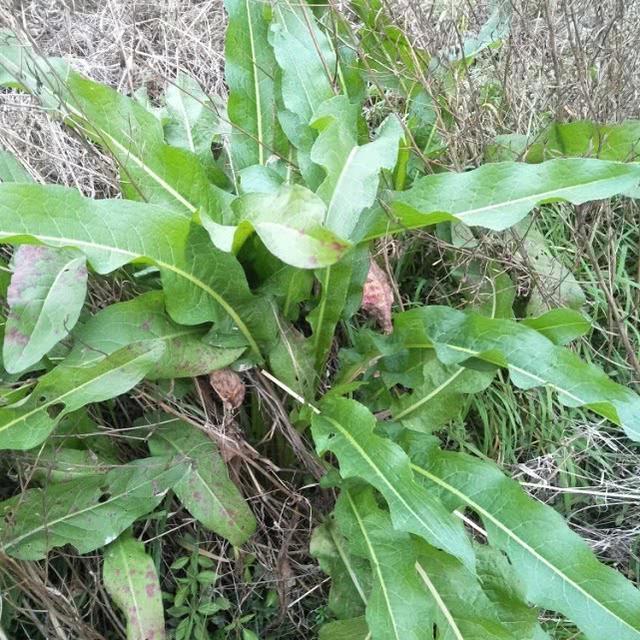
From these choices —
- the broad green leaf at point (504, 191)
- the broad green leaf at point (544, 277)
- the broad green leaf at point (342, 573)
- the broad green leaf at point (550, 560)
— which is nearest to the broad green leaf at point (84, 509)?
the broad green leaf at point (342, 573)

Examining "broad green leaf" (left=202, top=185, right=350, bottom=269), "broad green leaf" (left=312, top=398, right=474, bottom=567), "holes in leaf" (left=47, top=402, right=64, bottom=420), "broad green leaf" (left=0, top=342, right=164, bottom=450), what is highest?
"broad green leaf" (left=202, top=185, right=350, bottom=269)

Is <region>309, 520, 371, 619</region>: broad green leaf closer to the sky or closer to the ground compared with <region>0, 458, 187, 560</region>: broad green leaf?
closer to the ground

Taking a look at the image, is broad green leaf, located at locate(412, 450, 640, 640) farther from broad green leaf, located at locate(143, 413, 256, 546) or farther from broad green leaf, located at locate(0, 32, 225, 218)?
broad green leaf, located at locate(0, 32, 225, 218)

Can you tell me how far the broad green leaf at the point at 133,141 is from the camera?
161 centimetres

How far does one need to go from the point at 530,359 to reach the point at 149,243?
0.79 metres

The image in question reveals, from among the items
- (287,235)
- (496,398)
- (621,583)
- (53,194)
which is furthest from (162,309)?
(621,583)

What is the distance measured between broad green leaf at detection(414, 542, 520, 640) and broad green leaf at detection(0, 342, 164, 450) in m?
0.64

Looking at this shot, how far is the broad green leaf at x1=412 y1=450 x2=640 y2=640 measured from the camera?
4.48 ft

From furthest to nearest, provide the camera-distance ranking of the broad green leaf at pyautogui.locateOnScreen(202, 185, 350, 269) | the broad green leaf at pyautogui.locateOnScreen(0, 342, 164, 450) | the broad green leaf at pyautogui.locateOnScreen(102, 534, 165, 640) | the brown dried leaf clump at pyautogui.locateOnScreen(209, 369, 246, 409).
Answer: the brown dried leaf clump at pyautogui.locateOnScreen(209, 369, 246, 409)
the broad green leaf at pyautogui.locateOnScreen(102, 534, 165, 640)
the broad green leaf at pyautogui.locateOnScreen(0, 342, 164, 450)
the broad green leaf at pyautogui.locateOnScreen(202, 185, 350, 269)

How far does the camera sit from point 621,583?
1376 millimetres

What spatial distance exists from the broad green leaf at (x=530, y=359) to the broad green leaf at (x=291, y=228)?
0.43 metres

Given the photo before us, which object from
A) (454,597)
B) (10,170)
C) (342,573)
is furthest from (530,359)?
(10,170)

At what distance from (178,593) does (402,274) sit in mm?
994

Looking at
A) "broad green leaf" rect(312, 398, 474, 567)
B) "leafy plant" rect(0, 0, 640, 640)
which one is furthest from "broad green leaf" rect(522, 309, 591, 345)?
"broad green leaf" rect(312, 398, 474, 567)
